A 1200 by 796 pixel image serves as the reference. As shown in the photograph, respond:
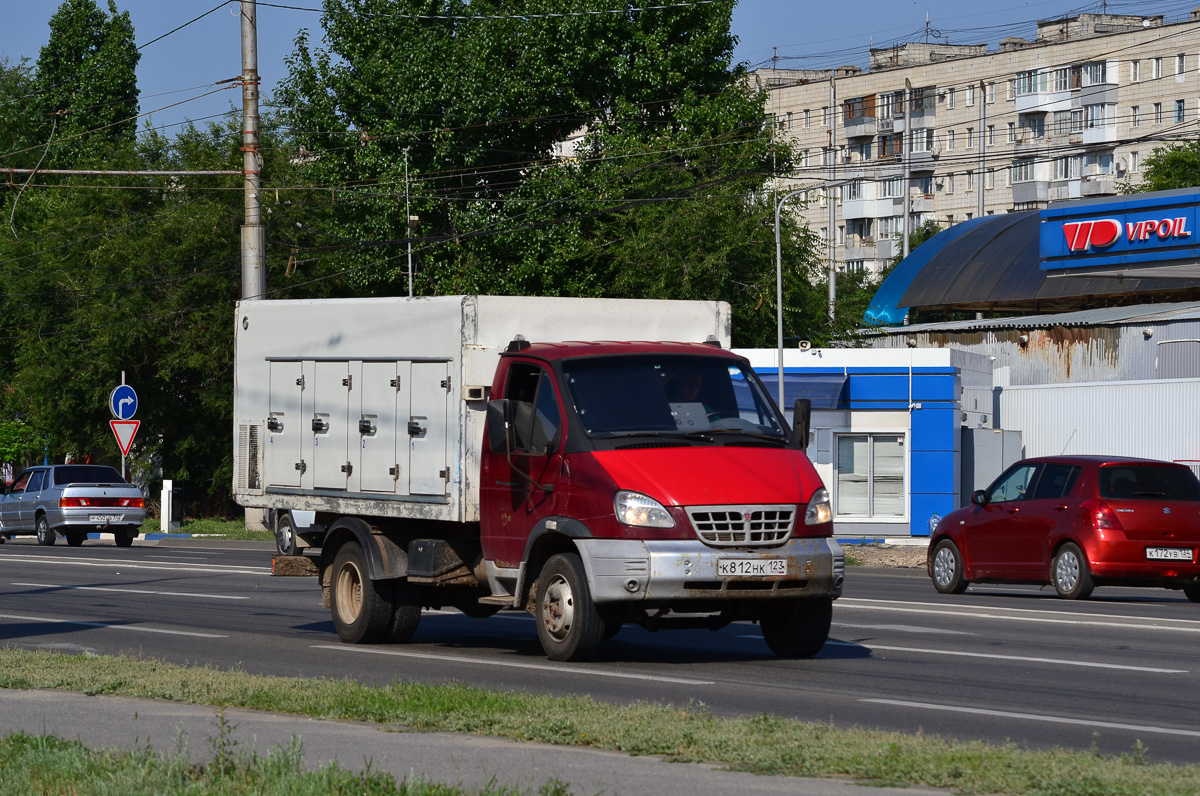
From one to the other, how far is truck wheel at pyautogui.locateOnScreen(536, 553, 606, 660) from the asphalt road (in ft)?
0.52

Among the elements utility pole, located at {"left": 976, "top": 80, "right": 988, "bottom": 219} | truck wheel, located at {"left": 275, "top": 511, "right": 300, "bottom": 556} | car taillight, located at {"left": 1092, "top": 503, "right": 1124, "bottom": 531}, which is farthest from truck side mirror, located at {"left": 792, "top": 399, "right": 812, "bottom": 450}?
utility pole, located at {"left": 976, "top": 80, "right": 988, "bottom": 219}

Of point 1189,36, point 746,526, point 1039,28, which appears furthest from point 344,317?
point 1039,28

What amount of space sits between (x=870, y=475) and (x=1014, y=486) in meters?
19.5

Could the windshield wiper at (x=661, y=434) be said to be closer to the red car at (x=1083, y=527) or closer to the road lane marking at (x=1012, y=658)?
the road lane marking at (x=1012, y=658)

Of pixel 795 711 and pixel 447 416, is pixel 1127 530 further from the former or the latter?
pixel 795 711

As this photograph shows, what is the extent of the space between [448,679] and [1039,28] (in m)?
97.4

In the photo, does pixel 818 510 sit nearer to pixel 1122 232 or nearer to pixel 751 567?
pixel 751 567

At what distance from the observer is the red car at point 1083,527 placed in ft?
60.3

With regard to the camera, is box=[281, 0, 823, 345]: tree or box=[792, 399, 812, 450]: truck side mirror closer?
box=[792, 399, 812, 450]: truck side mirror

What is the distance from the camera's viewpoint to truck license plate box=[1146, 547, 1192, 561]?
18.3 meters

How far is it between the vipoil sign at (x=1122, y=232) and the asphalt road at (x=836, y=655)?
1375 centimetres

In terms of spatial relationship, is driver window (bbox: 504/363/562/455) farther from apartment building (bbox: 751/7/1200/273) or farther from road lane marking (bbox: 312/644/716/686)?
apartment building (bbox: 751/7/1200/273)

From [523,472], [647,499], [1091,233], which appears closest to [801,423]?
[647,499]

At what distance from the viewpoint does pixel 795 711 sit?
9.30m
